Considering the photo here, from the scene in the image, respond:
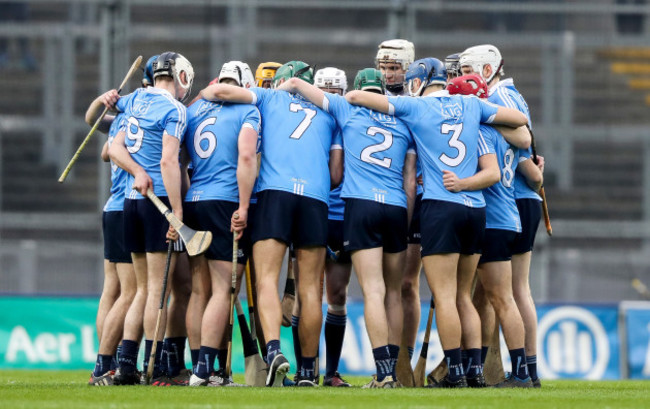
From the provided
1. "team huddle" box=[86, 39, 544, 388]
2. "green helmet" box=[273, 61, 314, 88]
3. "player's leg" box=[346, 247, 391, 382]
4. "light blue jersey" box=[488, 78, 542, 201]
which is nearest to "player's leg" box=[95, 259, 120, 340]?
"team huddle" box=[86, 39, 544, 388]

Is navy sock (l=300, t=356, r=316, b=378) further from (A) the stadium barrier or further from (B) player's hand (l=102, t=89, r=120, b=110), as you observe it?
(A) the stadium barrier

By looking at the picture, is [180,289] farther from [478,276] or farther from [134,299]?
[478,276]

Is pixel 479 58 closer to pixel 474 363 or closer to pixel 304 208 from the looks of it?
pixel 304 208

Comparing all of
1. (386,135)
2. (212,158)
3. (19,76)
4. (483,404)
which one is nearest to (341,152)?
(386,135)

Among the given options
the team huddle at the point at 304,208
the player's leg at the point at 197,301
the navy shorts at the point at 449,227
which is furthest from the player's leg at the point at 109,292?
the navy shorts at the point at 449,227

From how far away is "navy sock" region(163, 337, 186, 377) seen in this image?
348 inches

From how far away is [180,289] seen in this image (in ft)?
29.3

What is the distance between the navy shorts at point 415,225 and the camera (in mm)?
8984

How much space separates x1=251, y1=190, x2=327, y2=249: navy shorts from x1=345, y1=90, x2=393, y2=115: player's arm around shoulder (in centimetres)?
76

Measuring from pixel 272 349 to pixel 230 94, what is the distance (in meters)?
1.81

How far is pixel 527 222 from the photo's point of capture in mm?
9148

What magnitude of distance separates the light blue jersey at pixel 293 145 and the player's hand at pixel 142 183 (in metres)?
0.77

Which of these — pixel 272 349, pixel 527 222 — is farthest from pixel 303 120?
pixel 527 222

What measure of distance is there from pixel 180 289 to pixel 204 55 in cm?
924
